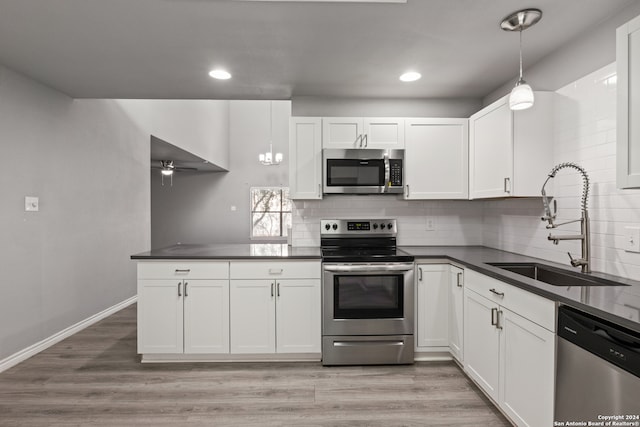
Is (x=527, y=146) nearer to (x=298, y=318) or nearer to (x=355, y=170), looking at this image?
(x=355, y=170)

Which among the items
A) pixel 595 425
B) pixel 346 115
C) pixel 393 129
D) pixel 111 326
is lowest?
pixel 111 326

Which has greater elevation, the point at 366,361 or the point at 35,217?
the point at 35,217

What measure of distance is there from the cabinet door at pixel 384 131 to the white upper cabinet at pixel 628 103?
170 cm

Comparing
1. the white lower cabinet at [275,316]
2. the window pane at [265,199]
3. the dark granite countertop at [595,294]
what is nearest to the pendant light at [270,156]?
the window pane at [265,199]

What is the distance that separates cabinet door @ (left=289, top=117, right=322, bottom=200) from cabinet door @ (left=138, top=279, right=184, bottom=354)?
4.29 feet

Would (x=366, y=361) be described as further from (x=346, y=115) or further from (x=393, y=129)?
(x=346, y=115)

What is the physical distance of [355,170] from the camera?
9.82ft

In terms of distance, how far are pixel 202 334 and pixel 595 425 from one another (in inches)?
96.9

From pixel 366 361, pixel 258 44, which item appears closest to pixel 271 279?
pixel 366 361

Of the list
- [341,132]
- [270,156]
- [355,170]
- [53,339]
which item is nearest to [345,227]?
[355,170]

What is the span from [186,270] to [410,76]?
96.4 inches

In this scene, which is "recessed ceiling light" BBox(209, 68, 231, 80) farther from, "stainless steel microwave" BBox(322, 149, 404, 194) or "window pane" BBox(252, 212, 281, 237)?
"window pane" BBox(252, 212, 281, 237)

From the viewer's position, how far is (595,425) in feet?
4.13

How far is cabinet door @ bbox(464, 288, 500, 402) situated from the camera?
1968 mm
